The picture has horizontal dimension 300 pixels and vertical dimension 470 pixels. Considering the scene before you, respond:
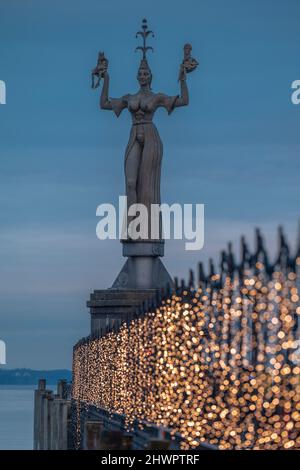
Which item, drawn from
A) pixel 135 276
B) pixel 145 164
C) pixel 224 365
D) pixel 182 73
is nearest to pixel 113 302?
pixel 135 276

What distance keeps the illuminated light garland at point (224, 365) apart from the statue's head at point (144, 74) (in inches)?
343

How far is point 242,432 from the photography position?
24297mm

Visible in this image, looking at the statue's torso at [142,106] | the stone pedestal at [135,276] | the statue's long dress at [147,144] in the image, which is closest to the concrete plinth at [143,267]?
the stone pedestal at [135,276]

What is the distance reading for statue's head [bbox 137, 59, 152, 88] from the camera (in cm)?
4334

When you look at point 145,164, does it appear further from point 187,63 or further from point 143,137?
point 187,63

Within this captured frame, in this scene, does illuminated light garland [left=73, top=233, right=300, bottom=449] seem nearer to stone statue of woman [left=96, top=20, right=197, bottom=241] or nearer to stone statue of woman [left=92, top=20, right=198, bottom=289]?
stone statue of woman [left=92, top=20, right=198, bottom=289]

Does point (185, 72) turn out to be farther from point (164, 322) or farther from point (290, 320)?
point (290, 320)

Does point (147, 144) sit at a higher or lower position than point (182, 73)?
lower

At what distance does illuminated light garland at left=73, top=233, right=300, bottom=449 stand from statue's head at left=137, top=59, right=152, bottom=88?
8.71 meters

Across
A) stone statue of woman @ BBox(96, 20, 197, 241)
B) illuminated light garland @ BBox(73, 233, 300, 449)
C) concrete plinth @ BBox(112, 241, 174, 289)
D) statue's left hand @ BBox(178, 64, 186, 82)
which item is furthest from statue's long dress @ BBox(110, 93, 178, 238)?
illuminated light garland @ BBox(73, 233, 300, 449)

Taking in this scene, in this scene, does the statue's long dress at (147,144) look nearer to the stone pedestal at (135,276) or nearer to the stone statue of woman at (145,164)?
the stone statue of woman at (145,164)

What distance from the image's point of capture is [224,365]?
82.8 ft

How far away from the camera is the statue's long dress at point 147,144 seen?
1707 inches

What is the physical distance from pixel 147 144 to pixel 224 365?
1917cm
